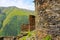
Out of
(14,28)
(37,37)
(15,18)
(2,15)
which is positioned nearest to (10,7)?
(2,15)

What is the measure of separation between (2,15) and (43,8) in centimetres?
7773

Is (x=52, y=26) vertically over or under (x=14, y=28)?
over

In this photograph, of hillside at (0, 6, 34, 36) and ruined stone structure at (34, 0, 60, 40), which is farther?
hillside at (0, 6, 34, 36)

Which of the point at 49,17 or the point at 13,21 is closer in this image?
the point at 49,17

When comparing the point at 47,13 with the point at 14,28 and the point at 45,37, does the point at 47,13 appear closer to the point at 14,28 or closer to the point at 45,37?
the point at 45,37

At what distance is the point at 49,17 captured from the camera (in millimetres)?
5691

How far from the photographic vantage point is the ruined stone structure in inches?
218

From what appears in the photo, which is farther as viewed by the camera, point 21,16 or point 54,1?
point 21,16

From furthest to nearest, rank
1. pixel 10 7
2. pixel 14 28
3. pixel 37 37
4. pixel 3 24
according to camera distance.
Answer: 1. pixel 10 7
2. pixel 3 24
3. pixel 14 28
4. pixel 37 37

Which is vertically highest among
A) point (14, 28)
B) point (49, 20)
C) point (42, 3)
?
point (42, 3)

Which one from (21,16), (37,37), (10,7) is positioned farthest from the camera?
(10,7)

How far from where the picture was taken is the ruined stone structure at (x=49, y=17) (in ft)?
18.2

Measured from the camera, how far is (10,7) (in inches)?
3666

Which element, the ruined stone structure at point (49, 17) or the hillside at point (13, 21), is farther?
the hillside at point (13, 21)
